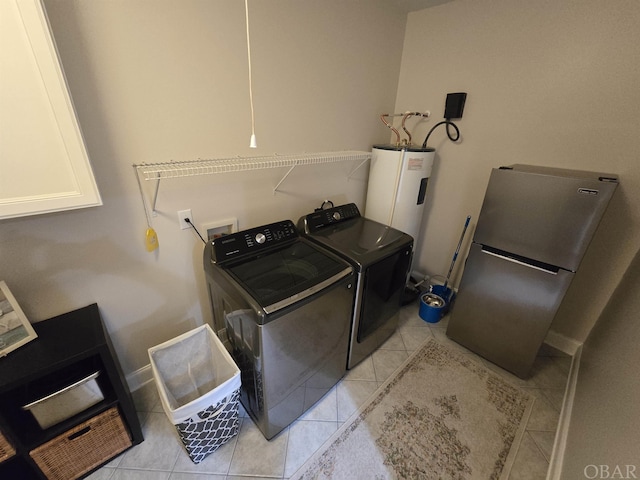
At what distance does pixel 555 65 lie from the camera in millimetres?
1559

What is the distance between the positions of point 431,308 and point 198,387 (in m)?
1.79

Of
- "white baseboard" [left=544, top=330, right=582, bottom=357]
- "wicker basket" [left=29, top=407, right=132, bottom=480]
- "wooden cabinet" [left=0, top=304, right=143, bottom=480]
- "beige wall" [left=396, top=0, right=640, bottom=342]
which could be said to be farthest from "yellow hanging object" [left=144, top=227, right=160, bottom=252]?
"white baseboard" [left=544, top=330, right=582, bottom=357]

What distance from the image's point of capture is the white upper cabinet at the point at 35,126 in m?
0.72

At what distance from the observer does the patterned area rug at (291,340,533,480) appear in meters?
1.27

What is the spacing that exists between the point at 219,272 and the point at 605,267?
235 cm

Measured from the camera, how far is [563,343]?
1.94m

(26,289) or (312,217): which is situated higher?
(312,217)

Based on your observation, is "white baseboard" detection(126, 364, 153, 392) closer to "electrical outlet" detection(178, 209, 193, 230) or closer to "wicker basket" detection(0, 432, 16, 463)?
"wicker basket" detection(0, 432, 16, 463)

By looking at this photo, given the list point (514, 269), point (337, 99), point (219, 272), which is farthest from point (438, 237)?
point (219, 272)

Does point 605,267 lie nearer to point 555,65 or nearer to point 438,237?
point 438,237

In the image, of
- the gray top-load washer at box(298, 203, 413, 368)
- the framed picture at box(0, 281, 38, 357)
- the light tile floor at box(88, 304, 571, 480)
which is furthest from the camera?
the gray top-load washer at box(298, 203, 413, 368)

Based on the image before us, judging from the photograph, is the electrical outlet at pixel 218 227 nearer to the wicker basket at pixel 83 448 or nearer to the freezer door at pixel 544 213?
the wicker basket at pixel 83 448

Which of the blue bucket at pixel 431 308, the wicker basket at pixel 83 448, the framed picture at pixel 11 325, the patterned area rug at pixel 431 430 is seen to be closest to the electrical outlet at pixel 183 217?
the framed picture at pixel 11 325

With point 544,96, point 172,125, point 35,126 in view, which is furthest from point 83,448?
point 544,96
